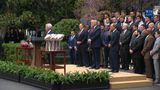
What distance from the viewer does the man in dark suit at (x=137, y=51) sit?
1827cm

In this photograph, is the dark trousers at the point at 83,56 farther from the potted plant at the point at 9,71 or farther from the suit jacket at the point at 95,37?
the potted plant at the point at 9,71

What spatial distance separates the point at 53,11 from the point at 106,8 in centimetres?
412

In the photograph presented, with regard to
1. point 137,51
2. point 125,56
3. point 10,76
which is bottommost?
point 10,76

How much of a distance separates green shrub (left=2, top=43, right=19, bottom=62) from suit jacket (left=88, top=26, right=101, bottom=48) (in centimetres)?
882

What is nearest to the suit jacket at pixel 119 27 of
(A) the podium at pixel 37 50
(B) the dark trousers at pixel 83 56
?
(B) the dark trousers at pixel 83 56

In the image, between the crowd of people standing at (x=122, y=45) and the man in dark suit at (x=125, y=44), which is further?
the man in dark suit at (x=125, y=44)

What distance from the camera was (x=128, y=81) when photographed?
56.4 ft

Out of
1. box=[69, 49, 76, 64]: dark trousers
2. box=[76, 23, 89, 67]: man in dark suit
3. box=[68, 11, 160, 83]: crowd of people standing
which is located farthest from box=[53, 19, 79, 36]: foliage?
box=[76, 23, 89, 67]: man in dark suit

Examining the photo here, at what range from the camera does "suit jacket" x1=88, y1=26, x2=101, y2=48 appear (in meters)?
19.2

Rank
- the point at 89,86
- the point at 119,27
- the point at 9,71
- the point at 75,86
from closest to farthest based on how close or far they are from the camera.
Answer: the point at 75,86, the point at 89,86, the point at 9,71, the point at 119,27

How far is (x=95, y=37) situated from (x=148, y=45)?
2521 millimetres

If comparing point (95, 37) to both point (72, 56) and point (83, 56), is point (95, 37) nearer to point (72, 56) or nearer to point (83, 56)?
point (83, 56)

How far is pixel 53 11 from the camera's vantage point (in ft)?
106

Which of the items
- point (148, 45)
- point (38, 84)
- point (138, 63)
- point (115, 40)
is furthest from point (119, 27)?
point (38, 84)
